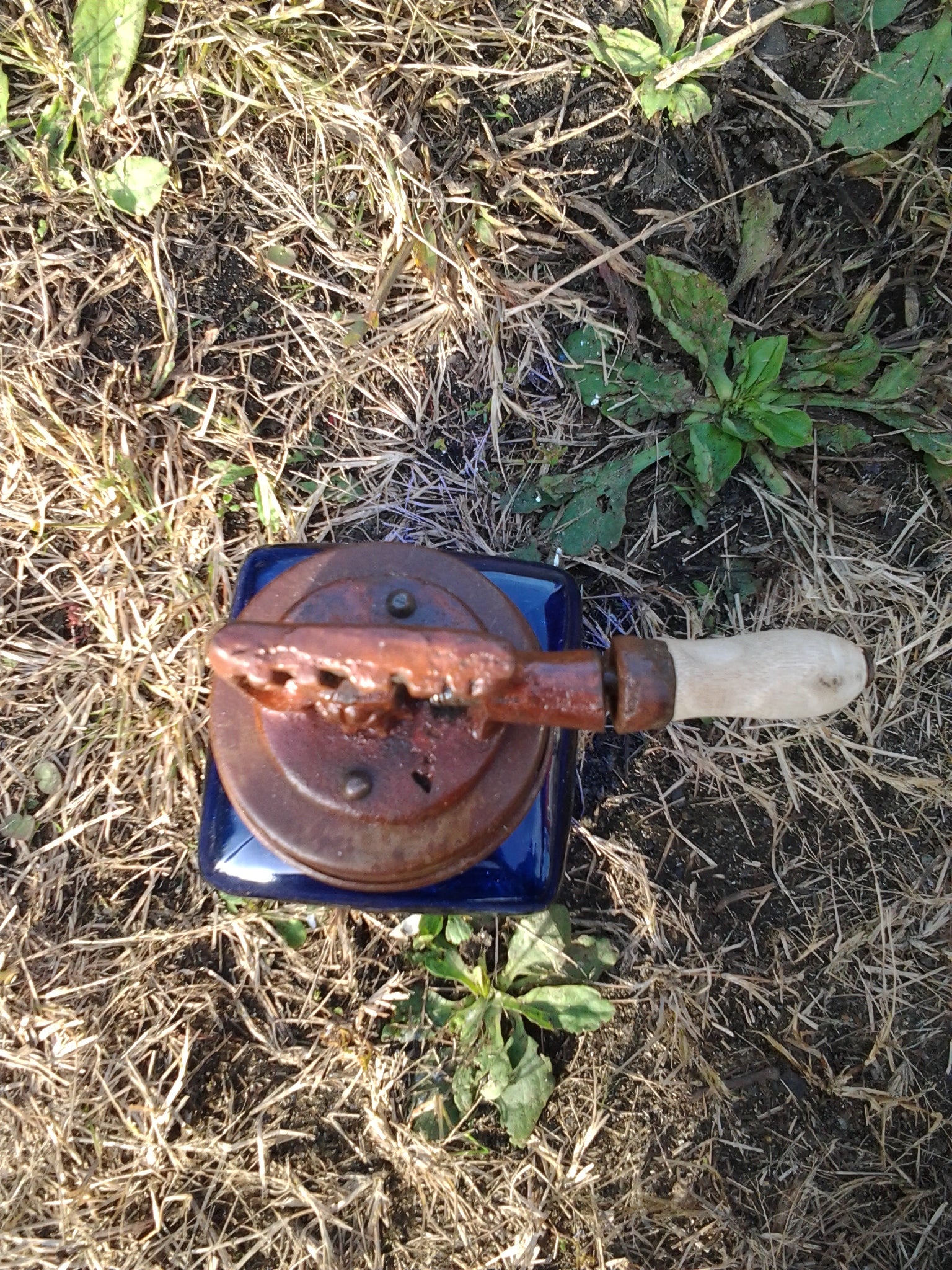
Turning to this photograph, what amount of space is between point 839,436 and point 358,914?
1474 millimetres

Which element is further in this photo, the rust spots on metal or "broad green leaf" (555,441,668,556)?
"broad green leaf" (555,441,668,556)

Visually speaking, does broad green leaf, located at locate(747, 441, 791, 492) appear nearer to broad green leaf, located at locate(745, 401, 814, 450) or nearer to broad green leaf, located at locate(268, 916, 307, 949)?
broad green leaf, located at locate(745, 401, 814, 450)

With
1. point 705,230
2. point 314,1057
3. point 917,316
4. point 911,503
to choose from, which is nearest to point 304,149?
point 705,230

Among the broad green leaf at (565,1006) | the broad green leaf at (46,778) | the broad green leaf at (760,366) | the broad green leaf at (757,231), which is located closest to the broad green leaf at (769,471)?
the broad green leaf at (760,366)

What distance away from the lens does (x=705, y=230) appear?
1957 mm

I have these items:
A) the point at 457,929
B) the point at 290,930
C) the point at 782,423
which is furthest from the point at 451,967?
the point at 782,423

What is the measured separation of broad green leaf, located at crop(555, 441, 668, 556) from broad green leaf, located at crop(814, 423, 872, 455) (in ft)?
1.32

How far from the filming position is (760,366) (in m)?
1.92

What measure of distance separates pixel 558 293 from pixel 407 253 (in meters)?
0.33

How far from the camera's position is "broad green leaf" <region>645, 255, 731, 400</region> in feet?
6.11

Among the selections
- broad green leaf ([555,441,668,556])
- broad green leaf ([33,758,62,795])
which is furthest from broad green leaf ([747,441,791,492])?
broad green leaf ([33,758,62,795])

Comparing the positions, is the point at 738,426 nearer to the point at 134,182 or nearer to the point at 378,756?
the point at 378,756

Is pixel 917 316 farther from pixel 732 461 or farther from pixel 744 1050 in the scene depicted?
pixel 744 1050

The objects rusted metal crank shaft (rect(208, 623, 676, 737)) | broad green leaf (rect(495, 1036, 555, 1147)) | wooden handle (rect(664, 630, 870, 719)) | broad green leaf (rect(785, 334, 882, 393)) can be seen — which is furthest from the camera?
broad green leaf (rect(785, 334, 882, 393))
